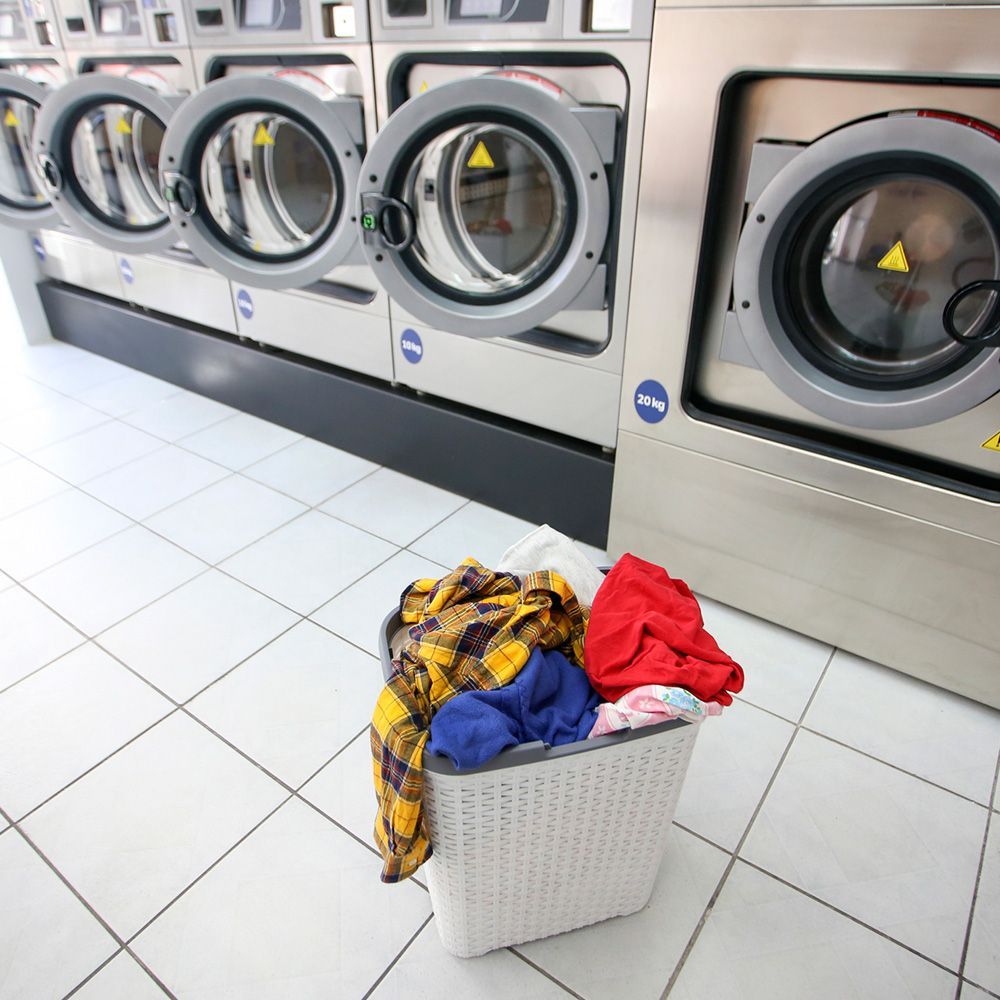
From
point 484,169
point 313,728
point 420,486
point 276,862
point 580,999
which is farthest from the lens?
point 420,486

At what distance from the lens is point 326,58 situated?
6.40 ft

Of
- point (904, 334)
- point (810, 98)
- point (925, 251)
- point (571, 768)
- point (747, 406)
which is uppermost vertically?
point (810, 98)

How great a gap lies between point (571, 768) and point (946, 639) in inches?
41.2

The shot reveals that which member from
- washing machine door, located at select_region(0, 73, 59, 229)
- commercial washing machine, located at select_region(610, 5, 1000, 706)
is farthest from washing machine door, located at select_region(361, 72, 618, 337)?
washing machine door, located at select_region(0, 73, 59, 229)

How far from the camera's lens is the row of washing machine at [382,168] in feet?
5.22

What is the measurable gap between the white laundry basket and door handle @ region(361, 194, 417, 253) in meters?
1.09

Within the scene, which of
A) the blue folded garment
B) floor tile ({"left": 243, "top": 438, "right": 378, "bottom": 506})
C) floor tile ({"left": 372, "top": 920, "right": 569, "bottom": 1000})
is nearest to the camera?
the blue folded garment

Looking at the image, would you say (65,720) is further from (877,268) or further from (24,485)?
(877,268)

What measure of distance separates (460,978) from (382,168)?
1.66 meters

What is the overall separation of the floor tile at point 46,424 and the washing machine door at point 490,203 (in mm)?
1540

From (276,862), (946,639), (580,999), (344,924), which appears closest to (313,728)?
(276,862)

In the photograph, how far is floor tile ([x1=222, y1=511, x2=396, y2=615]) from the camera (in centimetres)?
192

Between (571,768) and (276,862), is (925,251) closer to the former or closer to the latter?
Answer: (571,768)

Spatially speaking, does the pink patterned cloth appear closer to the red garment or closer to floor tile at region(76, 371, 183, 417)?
the red garment
